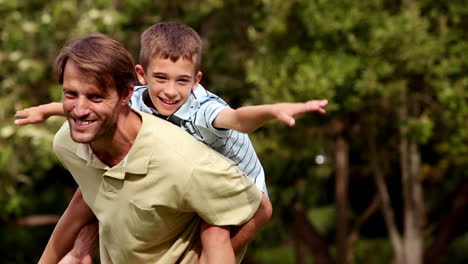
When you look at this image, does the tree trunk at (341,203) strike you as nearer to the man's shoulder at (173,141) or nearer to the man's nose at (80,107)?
the man's shoulder at (173,141)

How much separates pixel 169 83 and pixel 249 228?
80 centimetres

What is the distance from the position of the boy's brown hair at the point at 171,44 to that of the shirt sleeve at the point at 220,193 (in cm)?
74

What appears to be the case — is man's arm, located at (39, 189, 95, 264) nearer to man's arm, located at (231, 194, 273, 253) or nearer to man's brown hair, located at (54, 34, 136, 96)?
man's arm, located at (231, 194, 273, 253)

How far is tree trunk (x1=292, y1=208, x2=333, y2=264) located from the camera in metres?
16.0

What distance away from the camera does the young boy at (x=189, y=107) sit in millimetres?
3937

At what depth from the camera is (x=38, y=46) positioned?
13.2 metres

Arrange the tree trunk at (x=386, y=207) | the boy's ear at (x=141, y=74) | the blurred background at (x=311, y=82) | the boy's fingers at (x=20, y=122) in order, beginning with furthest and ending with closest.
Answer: the tree trunk at (x=386, y=207)
the blurred background at (x=311, y=82)
the boy's ear at (x=141, y=74)
the boy's fingers at (x=20, y=122)

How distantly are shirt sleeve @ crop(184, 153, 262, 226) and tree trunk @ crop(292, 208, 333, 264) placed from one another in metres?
11.9

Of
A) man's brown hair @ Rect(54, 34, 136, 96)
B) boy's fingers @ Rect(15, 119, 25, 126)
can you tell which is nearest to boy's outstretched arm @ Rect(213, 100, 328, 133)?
man's brown hair @ Rect(54, 34, 136, 96)

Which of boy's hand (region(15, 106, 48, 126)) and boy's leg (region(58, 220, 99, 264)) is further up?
boy's hand (region(15, 106, 48, 126))

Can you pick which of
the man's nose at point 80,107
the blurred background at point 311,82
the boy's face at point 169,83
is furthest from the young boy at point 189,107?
the blurred background at point 311,82

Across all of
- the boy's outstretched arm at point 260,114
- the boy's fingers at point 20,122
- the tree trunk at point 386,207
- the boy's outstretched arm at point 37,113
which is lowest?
the tree trunk at point 386,207

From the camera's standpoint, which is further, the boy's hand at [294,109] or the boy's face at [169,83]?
the boy's face at [169,83]

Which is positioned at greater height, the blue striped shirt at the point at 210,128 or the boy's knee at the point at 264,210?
the blue striped shirt at the point at 210,128
